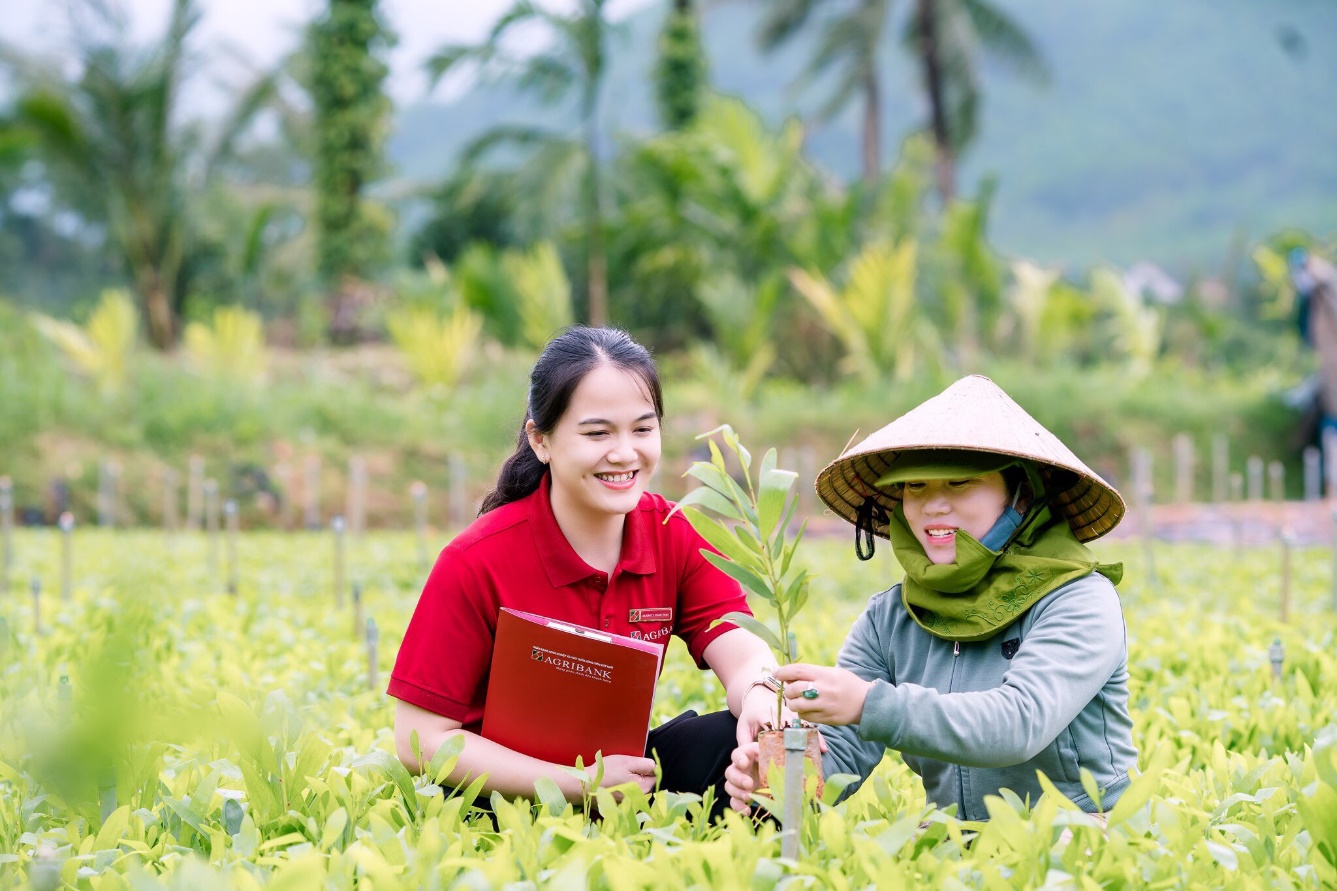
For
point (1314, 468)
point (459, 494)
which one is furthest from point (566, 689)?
point (1314, 468)

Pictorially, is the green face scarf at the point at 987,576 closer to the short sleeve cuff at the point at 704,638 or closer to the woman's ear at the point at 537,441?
the short sleeve cuff at the point at 704,638

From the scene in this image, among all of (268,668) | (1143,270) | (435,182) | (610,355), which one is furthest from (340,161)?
(1143,270)

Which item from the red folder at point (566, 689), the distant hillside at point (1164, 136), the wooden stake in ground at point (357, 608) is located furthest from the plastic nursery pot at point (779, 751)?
the distant hillside at point (1164, 136)

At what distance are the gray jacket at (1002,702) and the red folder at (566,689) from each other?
13.1 inches

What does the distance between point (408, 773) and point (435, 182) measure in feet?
58.3

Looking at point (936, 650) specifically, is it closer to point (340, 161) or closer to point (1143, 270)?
point (340, 161)

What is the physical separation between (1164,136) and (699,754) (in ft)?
307

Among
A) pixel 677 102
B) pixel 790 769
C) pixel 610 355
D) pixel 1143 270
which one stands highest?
pixel 1143 270

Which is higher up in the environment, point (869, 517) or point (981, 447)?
point (981, 447)

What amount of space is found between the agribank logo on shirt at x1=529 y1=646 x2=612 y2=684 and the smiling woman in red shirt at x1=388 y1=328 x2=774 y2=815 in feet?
0.47

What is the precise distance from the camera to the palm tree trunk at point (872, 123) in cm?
1988

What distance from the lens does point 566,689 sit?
7.04 ft

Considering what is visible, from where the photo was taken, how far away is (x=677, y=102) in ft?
55.7

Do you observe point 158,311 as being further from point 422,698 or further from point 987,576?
point 987,576
